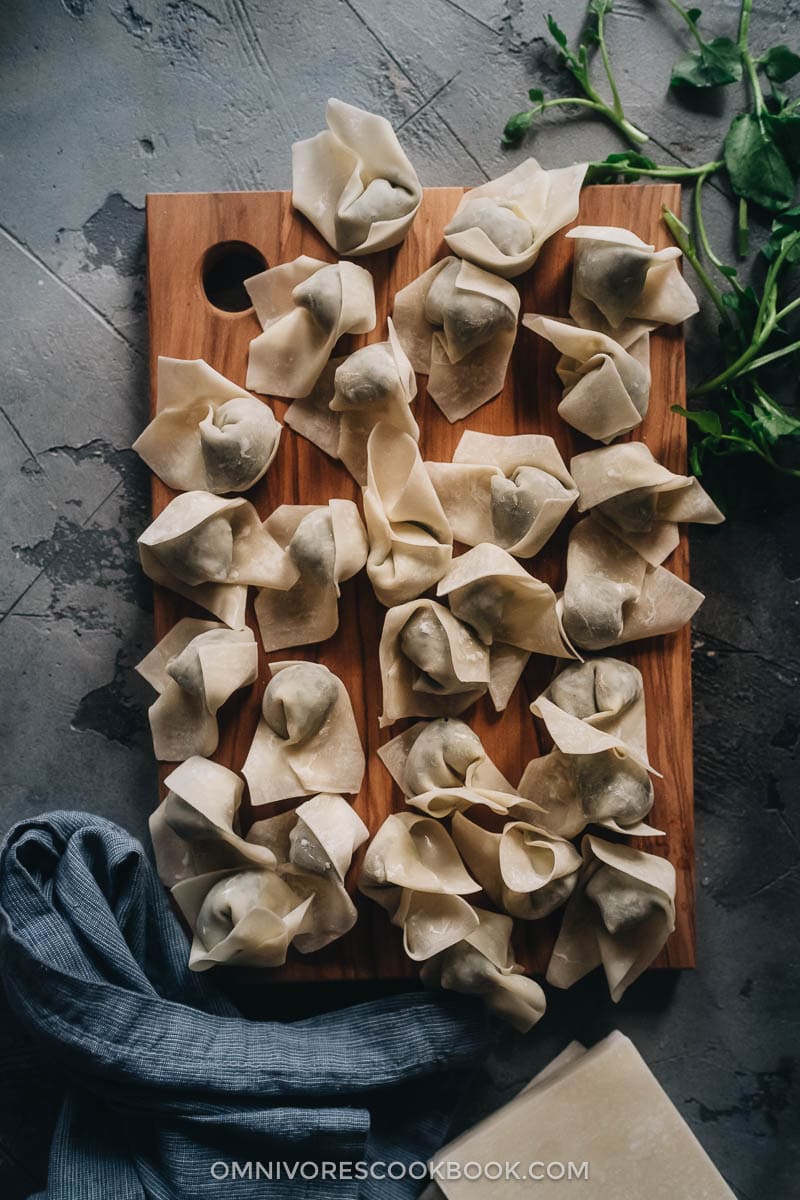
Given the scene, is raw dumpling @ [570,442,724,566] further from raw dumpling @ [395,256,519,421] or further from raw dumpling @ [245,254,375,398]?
raw dumpling @ [245,254,375,398]

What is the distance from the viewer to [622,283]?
120 cm

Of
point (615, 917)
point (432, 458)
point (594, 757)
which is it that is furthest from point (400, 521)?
point (615, 917)

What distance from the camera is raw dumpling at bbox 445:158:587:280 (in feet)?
3.94

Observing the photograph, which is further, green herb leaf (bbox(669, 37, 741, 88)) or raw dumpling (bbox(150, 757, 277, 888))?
green herb leaf (bbox(669, 37, 741, 88))

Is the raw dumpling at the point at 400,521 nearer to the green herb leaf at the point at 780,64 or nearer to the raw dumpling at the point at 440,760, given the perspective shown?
the raw dumpling at the point at 440,760

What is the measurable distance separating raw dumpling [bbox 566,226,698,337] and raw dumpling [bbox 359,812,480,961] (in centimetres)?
63

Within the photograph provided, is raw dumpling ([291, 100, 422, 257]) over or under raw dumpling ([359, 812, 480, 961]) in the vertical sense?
over

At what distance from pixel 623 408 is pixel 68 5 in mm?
872

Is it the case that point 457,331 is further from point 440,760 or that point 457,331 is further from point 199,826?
point 199,826

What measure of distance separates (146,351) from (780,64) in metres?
0.87

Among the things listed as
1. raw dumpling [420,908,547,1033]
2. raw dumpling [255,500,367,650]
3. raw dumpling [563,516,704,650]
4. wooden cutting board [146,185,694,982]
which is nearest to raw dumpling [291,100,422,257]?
wooden cutting board [146,185,694,982]

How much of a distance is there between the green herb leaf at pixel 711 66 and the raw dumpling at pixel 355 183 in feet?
1.23

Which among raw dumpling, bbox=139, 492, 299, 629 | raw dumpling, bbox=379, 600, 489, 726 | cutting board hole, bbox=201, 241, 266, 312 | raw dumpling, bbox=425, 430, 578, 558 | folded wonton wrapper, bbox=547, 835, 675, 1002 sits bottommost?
folded wonton wrapper, bbox=547, 835, 675, 1002

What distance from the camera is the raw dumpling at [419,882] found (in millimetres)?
1191
